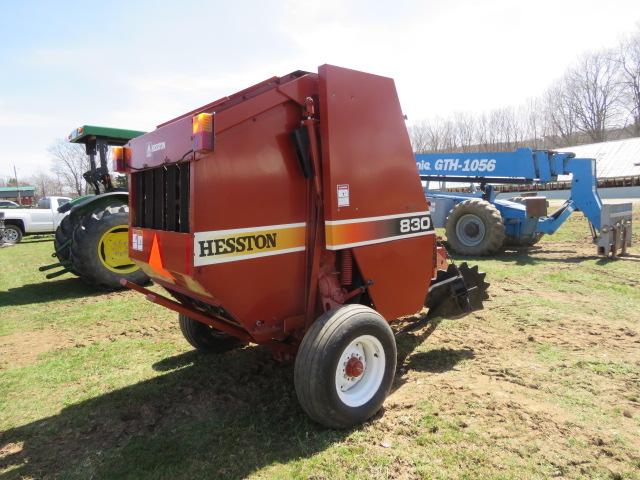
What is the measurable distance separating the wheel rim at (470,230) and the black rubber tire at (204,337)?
6263 mm

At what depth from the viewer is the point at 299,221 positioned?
3.12m

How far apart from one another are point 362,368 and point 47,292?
6399 mm

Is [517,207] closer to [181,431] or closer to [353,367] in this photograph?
[353,367]

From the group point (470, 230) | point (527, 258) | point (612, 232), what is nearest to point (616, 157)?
point (612, 232)

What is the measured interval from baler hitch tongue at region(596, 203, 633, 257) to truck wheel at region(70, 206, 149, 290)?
26.4 feet

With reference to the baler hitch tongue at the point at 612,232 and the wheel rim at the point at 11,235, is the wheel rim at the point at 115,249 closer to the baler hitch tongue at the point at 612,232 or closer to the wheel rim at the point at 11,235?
the baler hitch tongue at the point at 612,232

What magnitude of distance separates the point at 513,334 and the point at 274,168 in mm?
3170

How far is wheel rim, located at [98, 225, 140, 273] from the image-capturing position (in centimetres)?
694

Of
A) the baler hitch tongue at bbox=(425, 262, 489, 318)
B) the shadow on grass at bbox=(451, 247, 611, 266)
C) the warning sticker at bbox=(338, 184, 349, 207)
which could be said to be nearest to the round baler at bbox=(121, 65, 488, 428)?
the warning sticker at bbox=(338, 184, 349, 207)

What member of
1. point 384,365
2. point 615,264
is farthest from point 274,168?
point 615,264

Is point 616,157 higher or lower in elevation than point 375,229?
higher

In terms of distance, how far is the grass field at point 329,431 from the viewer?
2621 millimetres

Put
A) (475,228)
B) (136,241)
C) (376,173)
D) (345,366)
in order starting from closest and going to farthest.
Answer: (345,366)
(376,173)
(136,241)
(475,228)

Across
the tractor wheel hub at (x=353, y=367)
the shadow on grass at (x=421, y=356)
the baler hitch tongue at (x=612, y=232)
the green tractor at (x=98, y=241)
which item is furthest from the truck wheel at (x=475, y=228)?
the tractor wheel hub at (x=353, y=367)
